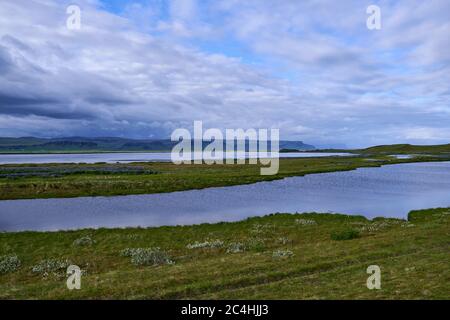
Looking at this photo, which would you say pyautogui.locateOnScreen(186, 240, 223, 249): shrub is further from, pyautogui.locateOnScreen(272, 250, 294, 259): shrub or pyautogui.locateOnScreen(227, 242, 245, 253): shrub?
pyautogui.locateOnScreen(272, 250, 294, 259): shrub

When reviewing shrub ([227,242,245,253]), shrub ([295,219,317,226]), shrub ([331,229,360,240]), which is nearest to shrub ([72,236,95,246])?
shrub ([227,242,245,253])

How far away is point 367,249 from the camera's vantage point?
24359mm

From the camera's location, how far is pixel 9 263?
2670 cm

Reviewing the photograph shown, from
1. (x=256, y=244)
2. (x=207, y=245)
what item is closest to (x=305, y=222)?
(x=256, y=244)

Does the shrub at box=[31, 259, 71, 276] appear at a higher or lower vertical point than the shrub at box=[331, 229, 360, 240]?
lower

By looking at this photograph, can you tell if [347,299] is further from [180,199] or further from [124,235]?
[180,199]

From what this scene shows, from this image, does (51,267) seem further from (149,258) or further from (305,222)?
(305,222)

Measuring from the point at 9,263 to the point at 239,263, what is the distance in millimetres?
16622

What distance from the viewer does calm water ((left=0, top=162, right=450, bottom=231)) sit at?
47.5 metres

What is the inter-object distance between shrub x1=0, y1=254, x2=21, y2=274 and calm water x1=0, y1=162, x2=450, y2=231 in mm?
14893
